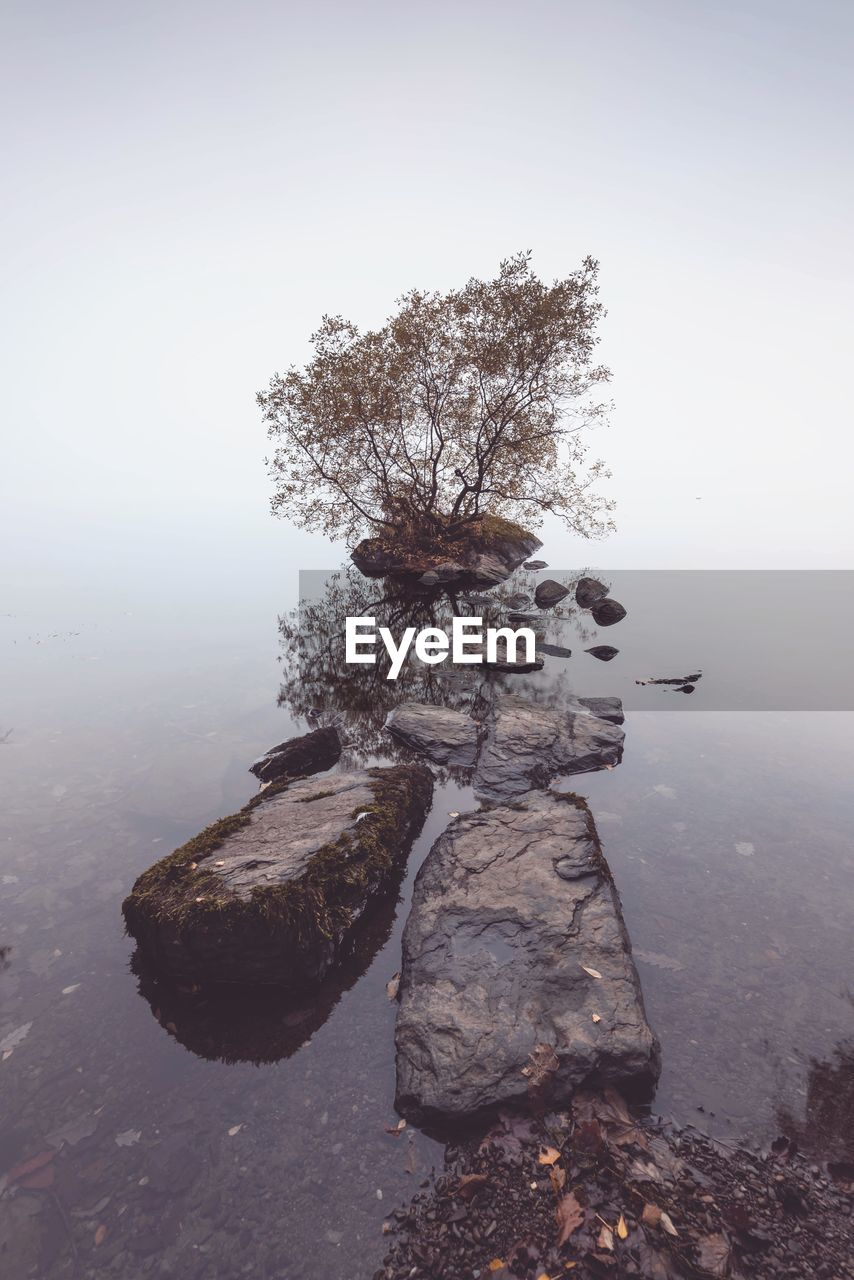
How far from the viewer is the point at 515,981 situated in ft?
17.9

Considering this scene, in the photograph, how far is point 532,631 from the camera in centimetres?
2141

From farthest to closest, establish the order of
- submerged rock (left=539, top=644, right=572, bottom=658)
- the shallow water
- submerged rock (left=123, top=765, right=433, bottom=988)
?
1. submerged rock (left=539, top=644, right=572, bottom=658)
2. submerged rock (left=123, top=765, right=433, bottom=988)
3. the shallow water

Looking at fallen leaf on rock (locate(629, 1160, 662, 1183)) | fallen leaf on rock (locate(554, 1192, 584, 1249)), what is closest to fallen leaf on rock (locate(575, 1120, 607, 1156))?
fallen leaf on rock (locate(629, 1160, 662, 1183))

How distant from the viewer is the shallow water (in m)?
4.08

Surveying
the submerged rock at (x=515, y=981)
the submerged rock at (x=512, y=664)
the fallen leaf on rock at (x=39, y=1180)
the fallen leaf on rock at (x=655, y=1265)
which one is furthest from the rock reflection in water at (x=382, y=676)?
the fallen leaf on rock at (x=39, y=1180)

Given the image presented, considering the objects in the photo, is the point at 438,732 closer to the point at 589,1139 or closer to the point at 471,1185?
the point at 589,1139

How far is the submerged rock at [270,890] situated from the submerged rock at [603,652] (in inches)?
475

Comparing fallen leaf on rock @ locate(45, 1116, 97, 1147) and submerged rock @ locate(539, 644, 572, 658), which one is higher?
submerged rock @ locate(539, 644, 572, 658)

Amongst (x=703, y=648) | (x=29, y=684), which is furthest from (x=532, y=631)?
(x=29, y=684)

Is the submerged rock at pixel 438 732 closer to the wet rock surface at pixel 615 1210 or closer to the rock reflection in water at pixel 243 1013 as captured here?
the rock reflection in water at pixel 243 1013

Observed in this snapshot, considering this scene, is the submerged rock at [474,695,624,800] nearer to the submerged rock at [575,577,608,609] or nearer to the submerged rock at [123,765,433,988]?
the submerged rock at [123,765,433,988]

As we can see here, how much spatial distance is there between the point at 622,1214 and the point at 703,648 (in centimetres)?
1875

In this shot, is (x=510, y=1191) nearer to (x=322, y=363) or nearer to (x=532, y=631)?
(x=532, y=631)

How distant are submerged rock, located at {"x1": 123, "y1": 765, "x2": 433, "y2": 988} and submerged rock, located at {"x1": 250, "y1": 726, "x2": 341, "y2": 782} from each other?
2.12 m
